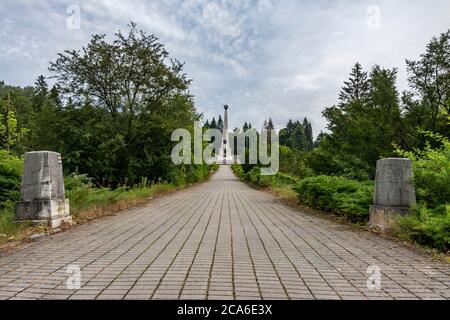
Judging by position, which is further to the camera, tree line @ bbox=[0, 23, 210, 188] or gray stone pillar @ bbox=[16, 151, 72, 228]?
tree line @ bbox=[0, 23, 210, 188]

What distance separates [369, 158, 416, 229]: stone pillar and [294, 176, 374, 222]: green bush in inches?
38.2

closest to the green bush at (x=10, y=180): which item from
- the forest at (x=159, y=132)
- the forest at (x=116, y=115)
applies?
the forest at (x=159, y=132)

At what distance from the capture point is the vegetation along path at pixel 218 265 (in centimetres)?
417

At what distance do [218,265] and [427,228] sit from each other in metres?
3.63

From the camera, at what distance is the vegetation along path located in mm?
4168

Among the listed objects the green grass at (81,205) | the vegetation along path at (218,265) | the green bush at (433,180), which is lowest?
the vegetation along path at (218,265)

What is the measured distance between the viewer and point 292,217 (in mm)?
11391

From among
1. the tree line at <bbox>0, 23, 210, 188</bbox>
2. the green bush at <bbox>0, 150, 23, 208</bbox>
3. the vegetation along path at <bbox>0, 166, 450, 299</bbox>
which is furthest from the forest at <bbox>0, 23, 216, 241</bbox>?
the vegetation along path at <bbox>0, 166, 450, 299</bbox>

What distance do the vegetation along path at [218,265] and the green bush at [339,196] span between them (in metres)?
1.00

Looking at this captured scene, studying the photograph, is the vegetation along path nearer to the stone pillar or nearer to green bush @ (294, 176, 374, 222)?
the stone pillar

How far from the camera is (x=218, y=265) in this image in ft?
17.5

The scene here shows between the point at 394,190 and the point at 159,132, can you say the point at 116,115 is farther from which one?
the point at 394,190

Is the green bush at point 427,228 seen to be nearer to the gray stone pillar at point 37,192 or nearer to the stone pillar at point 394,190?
the stone pillar at point 394,190

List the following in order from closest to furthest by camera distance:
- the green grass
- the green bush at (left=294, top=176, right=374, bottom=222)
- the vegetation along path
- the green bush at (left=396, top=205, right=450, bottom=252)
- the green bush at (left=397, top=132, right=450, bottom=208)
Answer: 1. the vegetation along path
2. the green bush at (left=396, top=205, right=450, bottom=252)
3. the green grass
4. the green bush at (left=397, top=132, right=450, bottom=208)
5. the green bush at (left=294, top=176, right=374, bottom=222)
